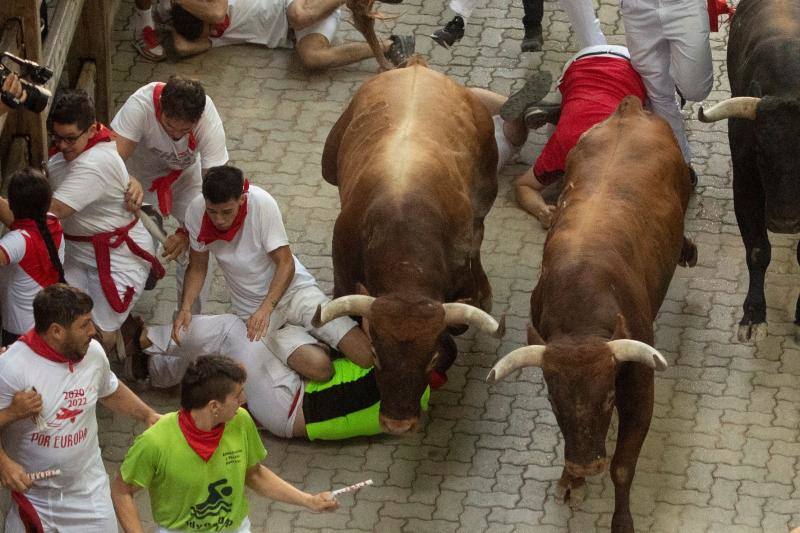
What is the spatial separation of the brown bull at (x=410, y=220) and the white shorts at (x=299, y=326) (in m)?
0.19

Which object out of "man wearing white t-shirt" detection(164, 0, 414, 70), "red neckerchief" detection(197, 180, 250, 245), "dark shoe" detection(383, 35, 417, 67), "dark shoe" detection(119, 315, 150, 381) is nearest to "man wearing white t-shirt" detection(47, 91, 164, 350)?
"dark shoe" detection(119, 315, 150, 381)

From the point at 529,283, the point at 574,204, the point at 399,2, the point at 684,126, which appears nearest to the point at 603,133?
the point at 574,204

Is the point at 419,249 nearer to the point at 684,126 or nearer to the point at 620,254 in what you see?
the point at 620,254

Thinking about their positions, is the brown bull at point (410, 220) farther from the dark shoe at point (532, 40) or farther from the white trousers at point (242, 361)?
the dark shoe at point (532, 40)

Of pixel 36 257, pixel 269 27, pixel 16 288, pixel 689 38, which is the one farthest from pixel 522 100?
pixel 16 288

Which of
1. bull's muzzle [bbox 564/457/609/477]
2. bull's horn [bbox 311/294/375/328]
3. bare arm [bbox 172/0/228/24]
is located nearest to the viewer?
bull's muzzle [bbox 564/457/609/477]

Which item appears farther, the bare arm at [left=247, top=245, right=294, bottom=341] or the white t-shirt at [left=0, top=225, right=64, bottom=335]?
the bare arm at [left=247, top=245, right=294, bottom=341]

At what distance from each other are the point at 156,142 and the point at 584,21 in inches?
151

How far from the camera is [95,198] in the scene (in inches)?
376

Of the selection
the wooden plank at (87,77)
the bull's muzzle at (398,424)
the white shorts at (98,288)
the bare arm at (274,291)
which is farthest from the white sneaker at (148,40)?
the bull's muzzle at (398,424)

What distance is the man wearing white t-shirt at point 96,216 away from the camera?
30.9ft

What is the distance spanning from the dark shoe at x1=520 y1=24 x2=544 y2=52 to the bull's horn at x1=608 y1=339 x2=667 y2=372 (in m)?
5.51

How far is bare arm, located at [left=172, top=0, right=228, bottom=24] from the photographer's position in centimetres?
1299

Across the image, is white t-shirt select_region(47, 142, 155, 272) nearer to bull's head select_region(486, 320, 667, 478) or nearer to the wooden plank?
the wooden plank
